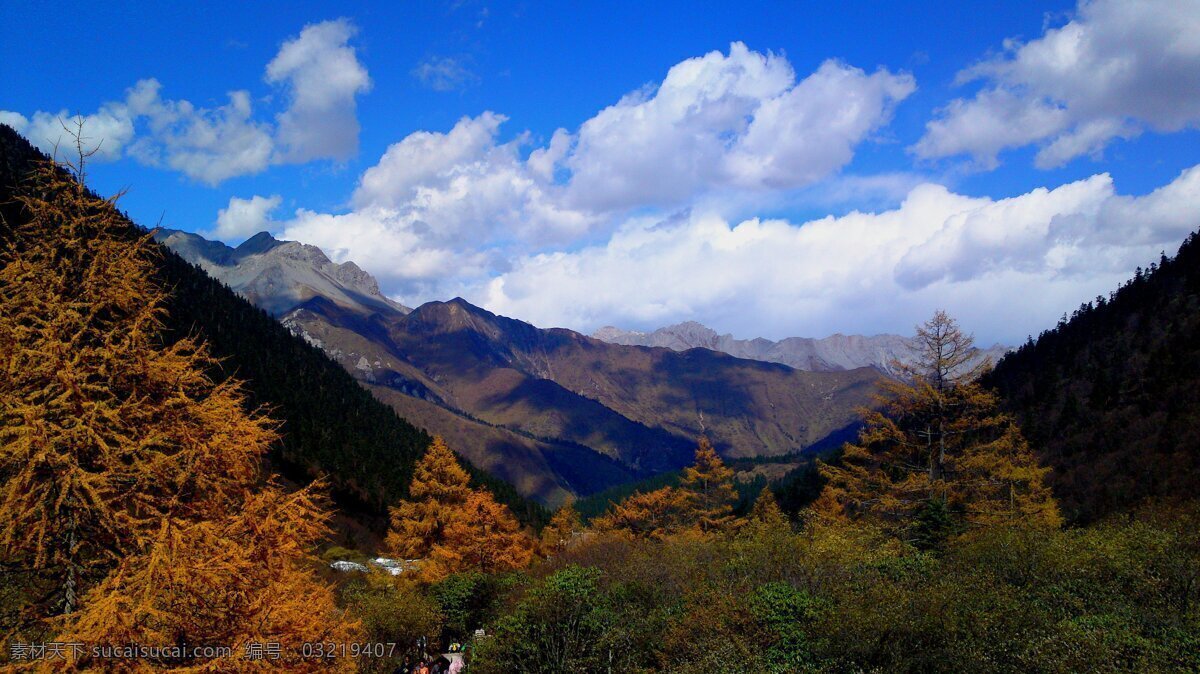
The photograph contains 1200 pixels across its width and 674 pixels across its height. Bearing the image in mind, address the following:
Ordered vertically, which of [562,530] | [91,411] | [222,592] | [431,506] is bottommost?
[562,530]

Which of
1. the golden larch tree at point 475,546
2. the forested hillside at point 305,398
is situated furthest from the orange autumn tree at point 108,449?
the forested hillside at point 305,398

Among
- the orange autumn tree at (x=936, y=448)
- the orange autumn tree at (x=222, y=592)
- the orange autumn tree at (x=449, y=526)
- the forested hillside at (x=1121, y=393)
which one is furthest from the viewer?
the forested hillside at (x=1121, y=393)

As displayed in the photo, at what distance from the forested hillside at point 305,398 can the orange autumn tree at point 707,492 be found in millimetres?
63479

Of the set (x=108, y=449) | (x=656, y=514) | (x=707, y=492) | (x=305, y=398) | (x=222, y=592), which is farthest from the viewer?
(x=305, y=398)

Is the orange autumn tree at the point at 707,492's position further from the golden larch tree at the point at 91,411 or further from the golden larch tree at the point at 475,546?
the golden larch tree at the point at 91,411

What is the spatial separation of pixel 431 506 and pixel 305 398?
10860cm

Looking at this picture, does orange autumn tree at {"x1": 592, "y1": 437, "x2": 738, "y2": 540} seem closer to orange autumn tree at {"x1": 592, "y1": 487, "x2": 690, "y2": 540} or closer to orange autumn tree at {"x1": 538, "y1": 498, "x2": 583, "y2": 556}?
orange autumn tree at {"x1": 592, "y1": 487, "x2": 690, "y2": 540}

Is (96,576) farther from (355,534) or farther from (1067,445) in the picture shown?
(1067,445)

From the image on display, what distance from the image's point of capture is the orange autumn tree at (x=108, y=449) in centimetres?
977

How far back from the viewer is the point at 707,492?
2606 inches

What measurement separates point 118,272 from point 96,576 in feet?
18.0

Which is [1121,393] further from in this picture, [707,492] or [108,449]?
[108,449]

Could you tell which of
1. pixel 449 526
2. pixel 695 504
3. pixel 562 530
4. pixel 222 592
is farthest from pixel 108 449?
pixel 562 530

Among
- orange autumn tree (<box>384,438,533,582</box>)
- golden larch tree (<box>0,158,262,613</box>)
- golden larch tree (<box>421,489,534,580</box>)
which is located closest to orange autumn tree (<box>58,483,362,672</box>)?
golden larch tree (<box>0,158,262,613</box>)
